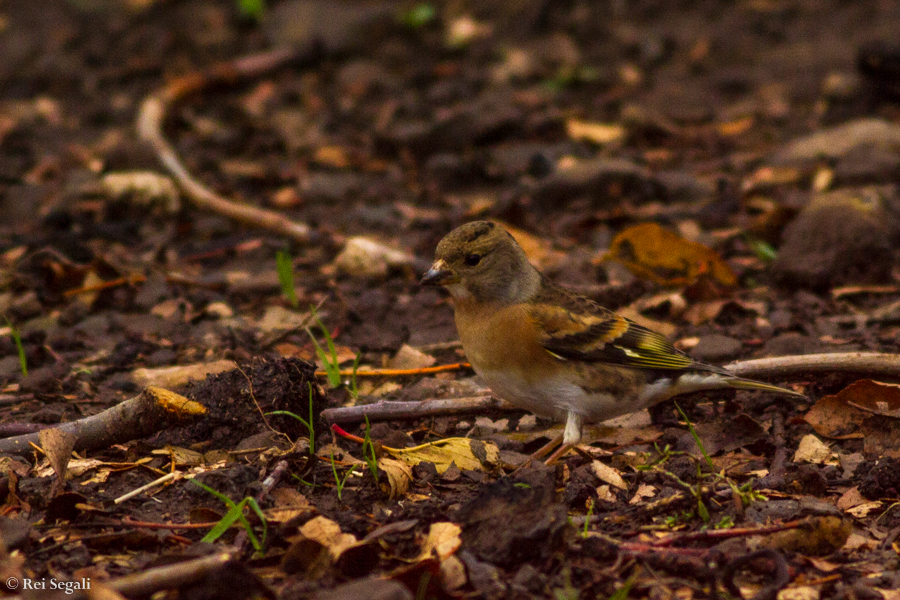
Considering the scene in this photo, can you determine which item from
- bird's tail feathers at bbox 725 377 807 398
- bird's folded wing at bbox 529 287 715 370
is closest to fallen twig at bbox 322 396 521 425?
bird's folded wing at bbox 529 287 715 370

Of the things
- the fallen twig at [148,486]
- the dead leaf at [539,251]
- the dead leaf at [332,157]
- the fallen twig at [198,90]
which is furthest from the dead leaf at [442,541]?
the dead leaf at [332,157]

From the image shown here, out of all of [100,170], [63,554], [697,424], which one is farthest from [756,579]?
[100,170]

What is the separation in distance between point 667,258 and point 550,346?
204 centimetres

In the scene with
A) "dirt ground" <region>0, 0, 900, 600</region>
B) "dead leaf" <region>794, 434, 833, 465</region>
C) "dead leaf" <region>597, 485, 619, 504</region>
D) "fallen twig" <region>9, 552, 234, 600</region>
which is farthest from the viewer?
"dead leaf" <region>794, 434, 833, 465</region>

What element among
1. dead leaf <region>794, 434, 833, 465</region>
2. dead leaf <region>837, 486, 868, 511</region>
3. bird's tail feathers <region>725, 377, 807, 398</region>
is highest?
bird's tail feathers <region>725, 377, 807, 398</region>

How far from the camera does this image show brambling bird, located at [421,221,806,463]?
452 cm

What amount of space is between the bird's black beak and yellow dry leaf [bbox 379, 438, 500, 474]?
82 cm

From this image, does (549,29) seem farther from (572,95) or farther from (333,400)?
(333,400)

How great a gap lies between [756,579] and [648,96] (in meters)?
7.45

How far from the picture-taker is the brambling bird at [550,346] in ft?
14.8

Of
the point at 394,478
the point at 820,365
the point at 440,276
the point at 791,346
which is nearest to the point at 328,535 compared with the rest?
the point at 394,478

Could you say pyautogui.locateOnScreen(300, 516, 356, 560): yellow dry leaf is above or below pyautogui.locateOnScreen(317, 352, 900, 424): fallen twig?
above

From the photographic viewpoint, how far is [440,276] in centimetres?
480

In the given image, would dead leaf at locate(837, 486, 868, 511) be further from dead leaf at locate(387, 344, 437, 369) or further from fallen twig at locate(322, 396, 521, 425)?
dead leaf at locate(387, 344, 437, 369)
